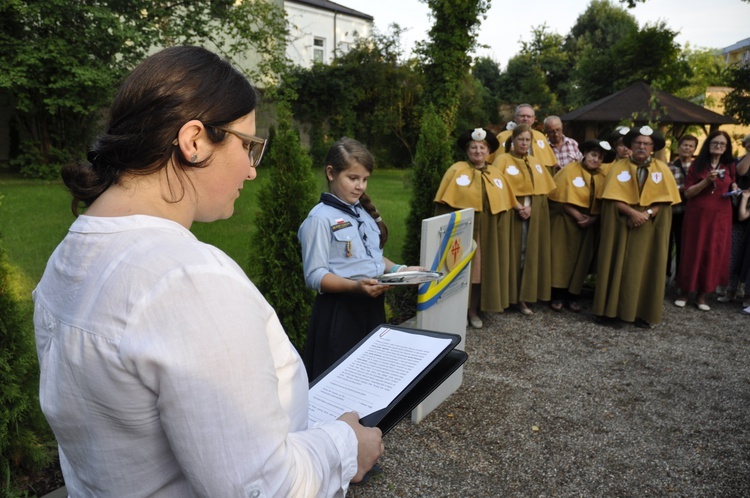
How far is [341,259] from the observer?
10.6ft

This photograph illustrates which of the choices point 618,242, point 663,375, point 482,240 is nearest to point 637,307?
point 618,242

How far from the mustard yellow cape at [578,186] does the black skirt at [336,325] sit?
3921 millimetres

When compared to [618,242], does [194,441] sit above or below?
above

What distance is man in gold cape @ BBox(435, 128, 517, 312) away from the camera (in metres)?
5.76

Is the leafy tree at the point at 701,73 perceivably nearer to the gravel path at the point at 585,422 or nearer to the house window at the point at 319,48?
the house window at the point at 319,48

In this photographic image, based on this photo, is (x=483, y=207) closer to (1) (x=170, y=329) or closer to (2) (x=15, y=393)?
(2) (x=15, y=393)

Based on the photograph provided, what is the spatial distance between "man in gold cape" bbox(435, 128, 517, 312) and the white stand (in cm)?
128

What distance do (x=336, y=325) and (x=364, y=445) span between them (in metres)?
2.13

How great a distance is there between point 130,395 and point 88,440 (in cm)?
19

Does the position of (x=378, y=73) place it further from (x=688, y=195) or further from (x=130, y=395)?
(x=130, y=395)

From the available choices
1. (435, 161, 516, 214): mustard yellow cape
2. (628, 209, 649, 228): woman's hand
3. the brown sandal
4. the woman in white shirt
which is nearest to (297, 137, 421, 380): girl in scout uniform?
the woman in white shirt

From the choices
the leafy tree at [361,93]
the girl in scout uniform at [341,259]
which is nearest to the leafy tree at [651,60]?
the leafy tree at [361,93]

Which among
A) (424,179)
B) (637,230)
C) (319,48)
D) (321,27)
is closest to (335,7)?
(321,27)

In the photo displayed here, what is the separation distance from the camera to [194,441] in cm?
87
